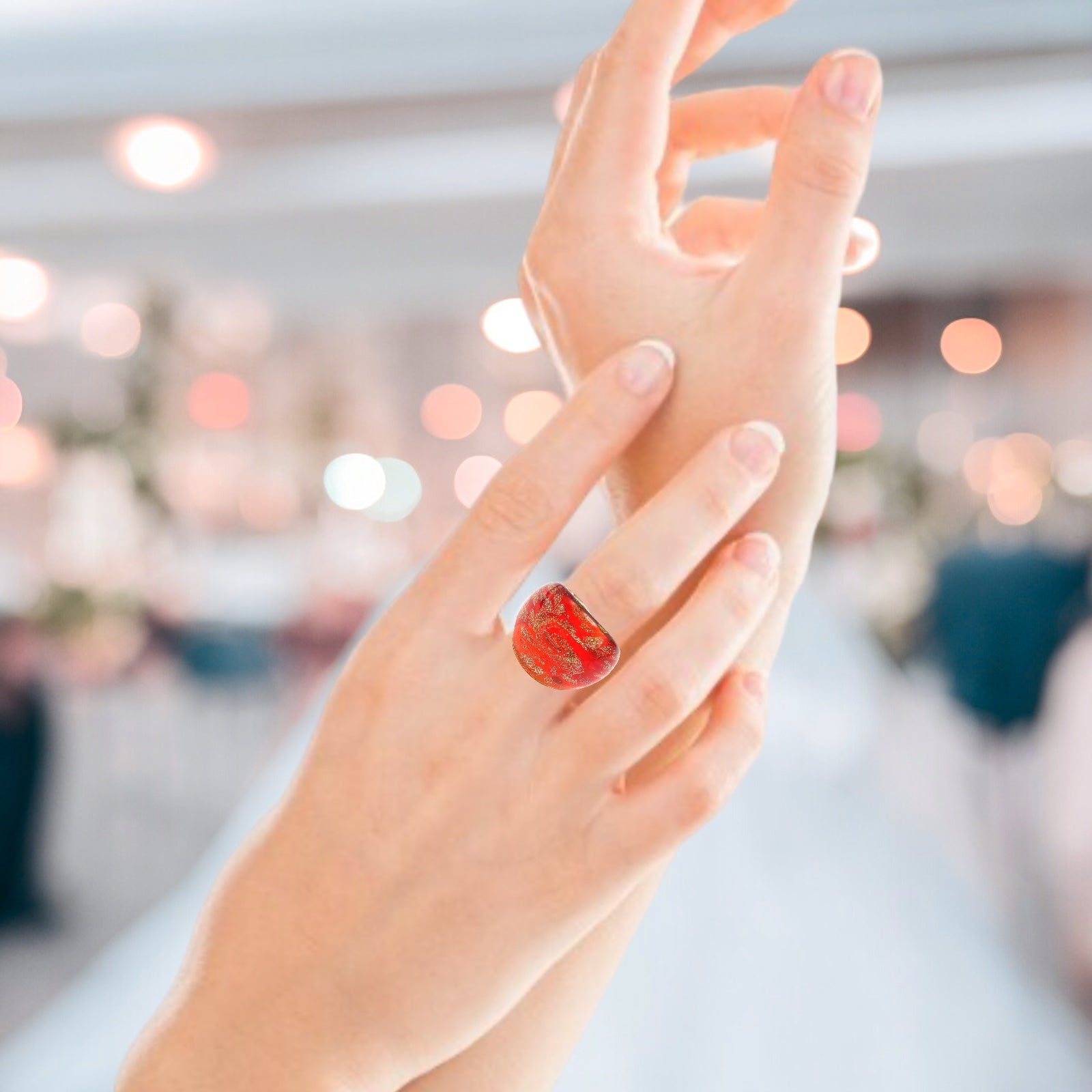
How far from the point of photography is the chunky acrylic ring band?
1.28 feet

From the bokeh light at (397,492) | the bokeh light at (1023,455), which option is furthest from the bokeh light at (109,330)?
the bokeh light at (1023,455)

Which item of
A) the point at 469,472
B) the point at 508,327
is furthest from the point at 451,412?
the point at 508,327

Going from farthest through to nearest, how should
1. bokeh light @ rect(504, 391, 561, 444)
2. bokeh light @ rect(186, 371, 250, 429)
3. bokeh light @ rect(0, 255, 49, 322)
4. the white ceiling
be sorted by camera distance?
bokeh light @ rect(504, 391, 561, 444) → bokeh light @ rect(186, 371, 250, 429) → bokeh light @ rect(0, 255, 49, 322) → the white ceiling

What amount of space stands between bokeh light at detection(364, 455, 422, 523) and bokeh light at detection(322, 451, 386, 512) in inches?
2.0

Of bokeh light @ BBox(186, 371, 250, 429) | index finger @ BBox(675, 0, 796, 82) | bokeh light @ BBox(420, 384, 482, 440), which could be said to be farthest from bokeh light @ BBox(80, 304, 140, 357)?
index finger @ BBox(675, 0, 796, 82)

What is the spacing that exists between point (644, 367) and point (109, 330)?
6.68 meters

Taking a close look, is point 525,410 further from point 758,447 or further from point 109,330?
point 758,447

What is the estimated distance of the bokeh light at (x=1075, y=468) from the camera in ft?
13.5

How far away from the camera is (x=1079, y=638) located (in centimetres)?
174

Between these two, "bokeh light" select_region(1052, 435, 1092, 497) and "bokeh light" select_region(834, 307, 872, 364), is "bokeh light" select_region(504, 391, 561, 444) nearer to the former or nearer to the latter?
"bokeh light" select_region(834, 307, 872, 364)

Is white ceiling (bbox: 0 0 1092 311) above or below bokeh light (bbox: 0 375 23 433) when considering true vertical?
below

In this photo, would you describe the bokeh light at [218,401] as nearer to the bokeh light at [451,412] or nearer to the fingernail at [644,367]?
the bokeh light at [451,412]

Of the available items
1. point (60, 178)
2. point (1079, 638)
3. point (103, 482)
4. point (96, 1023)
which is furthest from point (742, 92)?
point (60, 178)

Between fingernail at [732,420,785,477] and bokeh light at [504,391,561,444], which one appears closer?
fingernail at [732,420,785,477]
